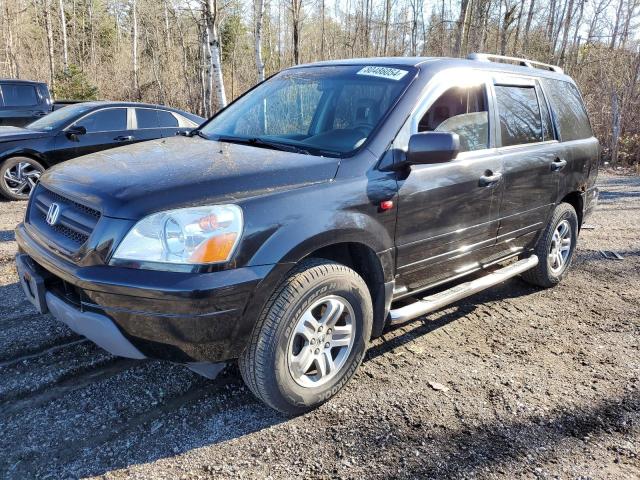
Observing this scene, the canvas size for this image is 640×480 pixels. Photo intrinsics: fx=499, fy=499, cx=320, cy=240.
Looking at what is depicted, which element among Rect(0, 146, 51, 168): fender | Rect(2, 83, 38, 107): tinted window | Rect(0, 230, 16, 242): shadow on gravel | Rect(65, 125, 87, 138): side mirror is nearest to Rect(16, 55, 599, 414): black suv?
Rect(0, 230, 16, 242): shadow on gravel

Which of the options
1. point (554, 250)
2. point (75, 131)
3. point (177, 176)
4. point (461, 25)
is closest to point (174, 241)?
point (177, 176)

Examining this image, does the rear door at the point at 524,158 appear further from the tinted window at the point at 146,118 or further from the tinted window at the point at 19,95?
the tinted window at the point at 19,95

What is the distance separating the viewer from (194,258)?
2.26 m

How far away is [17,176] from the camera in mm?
7734

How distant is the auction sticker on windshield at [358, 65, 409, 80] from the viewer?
3.28 meters

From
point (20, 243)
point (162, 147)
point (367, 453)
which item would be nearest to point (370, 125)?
point (162, 147)

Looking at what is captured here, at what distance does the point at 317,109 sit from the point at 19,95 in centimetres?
1131

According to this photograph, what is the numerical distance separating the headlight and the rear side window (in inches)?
138

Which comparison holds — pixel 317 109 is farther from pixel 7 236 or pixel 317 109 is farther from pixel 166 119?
pixel 166 119

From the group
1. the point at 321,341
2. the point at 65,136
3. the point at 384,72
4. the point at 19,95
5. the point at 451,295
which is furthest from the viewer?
the point at 19,95

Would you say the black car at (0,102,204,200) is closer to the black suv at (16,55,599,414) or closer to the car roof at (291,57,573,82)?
the car roof at (291,57,573,82)

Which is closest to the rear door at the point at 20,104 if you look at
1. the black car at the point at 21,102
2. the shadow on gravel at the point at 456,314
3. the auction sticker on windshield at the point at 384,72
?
the black car at the point at 21,102

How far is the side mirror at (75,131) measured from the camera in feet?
25.4

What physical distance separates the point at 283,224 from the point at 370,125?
989 millimetres
